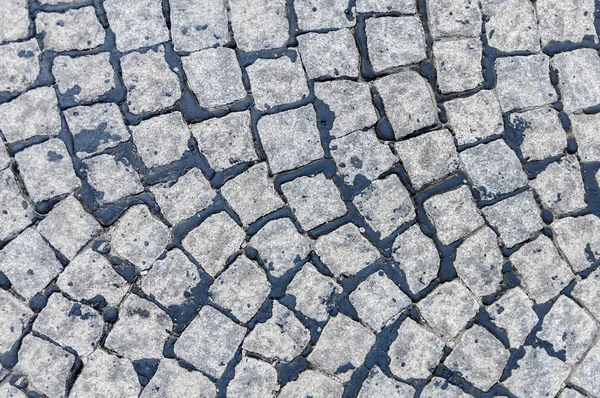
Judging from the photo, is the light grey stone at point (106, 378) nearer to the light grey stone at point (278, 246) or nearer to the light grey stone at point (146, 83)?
the light grey stone at point (278, 246)

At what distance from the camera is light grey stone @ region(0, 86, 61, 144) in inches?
111

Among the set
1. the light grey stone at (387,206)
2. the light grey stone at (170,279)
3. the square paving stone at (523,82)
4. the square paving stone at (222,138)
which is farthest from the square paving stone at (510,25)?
the light grey stone at (170,279)

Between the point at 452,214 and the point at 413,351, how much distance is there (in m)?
0.76

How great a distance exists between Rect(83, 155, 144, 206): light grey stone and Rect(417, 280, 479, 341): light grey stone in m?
1.71

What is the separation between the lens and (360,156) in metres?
2.86

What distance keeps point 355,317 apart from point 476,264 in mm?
711

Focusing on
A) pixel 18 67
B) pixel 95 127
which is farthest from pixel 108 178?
pixel 18 67

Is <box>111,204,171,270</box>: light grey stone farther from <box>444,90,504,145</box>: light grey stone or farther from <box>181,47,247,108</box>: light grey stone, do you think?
<box>444,90,504,145</box>: light grey stone

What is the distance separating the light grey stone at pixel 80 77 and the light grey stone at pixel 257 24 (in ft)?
2.48

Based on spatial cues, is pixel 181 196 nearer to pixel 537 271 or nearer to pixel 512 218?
pixel 512 218

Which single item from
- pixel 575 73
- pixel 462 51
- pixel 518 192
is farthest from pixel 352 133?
pixel 575 73

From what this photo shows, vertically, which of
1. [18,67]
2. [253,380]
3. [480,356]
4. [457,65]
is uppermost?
[457,65]

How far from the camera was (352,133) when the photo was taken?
2.87 meters

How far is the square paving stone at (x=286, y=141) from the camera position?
112 inches
